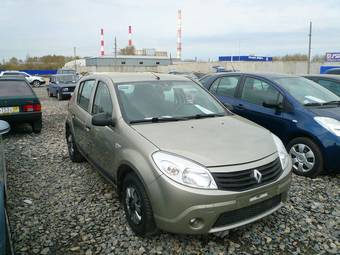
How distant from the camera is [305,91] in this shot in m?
5.27

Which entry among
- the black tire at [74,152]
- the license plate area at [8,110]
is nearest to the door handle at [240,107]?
the black tire at [74,152]

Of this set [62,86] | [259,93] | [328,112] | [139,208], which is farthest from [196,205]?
[62,86]

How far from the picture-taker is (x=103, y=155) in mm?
3723

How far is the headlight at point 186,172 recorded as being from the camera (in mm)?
2516

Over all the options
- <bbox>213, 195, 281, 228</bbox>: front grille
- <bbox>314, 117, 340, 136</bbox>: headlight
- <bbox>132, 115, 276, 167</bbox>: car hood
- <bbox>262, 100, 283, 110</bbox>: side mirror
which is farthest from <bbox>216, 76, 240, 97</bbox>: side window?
<bbox>213, 195, 281, 228</bbox>: front grille

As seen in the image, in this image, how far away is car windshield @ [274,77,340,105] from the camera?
5.02 m

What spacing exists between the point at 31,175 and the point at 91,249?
8.33ft

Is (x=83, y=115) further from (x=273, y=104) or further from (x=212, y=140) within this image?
(x=273, y=104)

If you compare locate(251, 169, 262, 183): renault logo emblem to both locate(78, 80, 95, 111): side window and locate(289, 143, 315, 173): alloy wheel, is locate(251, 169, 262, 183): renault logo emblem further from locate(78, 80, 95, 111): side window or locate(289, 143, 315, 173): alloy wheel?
locate(78, 80, 95, 111): side window

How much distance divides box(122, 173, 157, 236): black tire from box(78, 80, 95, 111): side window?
1.81 metres

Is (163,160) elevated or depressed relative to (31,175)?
elevated

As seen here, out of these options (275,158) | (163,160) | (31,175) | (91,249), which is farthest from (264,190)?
(31,175)

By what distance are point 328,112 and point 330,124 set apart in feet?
0.99

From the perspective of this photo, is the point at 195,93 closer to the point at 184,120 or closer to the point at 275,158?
the point at 184,120
